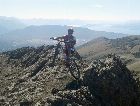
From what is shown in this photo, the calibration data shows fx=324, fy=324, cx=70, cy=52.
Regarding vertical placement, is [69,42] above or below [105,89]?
above

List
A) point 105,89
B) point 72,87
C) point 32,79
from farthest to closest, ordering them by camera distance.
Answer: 1. point 32,79
2. point 105,89
3. point 72,87

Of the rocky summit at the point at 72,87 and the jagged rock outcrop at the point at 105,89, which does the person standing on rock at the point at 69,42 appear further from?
the jagged rock outcrop at the point at 105,89

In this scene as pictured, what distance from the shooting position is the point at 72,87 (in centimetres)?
2934

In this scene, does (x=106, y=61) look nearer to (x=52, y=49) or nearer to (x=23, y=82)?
(x=23, y=82)

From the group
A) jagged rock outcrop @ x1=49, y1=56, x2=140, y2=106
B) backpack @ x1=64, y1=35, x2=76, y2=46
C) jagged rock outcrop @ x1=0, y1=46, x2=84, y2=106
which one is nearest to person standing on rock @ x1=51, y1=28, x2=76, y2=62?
backpack @ x1=64, y1=35, x2=76, y2=46

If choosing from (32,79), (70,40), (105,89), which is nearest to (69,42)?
(70,40)

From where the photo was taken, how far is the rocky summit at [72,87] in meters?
27.2

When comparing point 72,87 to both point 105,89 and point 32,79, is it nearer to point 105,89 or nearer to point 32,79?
point 105,89

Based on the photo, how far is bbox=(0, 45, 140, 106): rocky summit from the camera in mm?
27250

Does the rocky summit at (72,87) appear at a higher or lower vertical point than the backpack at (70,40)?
lower

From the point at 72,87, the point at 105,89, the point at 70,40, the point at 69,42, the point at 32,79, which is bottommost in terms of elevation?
the point at 32,79

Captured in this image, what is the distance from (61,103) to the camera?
2577 cm

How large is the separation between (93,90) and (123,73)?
20.0 feet

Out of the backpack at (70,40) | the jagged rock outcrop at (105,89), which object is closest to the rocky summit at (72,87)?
the jagged rock outcrop at (105,89)
